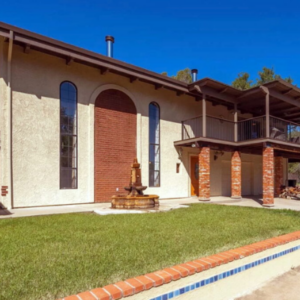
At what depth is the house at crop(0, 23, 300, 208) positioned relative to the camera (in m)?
8.58

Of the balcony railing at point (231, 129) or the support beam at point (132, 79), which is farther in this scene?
the balcony railing at point (231, 129)

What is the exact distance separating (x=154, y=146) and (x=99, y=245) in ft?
28.3

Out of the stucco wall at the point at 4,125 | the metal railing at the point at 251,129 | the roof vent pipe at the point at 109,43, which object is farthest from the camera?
the metal railing at the point at 251,129

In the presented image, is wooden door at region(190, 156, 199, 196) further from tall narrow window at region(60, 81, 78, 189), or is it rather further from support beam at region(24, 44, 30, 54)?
support beam at region(24, 44, 30, 54)

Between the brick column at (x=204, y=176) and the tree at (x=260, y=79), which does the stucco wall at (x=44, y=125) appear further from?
the tree at (x=260, y=79)

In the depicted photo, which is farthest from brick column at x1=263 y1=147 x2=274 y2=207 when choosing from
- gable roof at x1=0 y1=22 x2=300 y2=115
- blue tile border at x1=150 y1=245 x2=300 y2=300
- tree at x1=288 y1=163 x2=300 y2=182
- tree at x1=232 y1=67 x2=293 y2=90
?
tree at x1=288 y1=163 x2=300 y2=182

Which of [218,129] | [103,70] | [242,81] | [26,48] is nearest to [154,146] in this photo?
[103,70]

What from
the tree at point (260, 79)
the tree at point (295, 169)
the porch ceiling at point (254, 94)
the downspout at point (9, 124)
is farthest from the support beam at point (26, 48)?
the tree at point (295, 169)

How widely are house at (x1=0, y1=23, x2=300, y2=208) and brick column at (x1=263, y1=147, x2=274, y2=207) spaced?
0.04m

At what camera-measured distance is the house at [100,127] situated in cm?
858

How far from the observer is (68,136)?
9.77 metres

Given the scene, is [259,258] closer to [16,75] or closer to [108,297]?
[108,297]

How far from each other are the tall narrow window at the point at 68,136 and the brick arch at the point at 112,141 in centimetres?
86

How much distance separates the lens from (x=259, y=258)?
3553 mm
